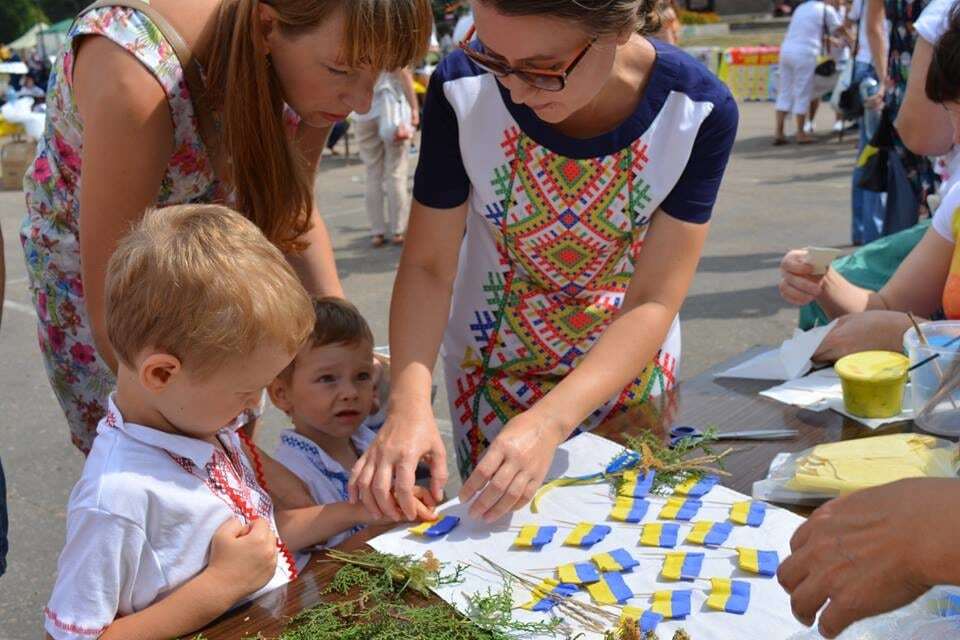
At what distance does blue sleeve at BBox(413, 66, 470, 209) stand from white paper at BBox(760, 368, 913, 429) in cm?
73

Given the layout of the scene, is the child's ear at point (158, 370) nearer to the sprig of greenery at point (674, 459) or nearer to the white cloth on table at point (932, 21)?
the sprig of greenery at point (674, 459)

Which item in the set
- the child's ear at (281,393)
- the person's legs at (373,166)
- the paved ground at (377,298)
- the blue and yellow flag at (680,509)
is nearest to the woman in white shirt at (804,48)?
the paved ground at (377,298)

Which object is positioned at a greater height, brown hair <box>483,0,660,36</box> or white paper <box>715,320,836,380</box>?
brown hair <box>483,0,660,36</box>

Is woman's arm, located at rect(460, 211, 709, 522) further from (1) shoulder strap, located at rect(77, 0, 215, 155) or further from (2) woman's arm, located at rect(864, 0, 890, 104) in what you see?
(2) woman's arm, located at rect(864, 0, 890, 104)

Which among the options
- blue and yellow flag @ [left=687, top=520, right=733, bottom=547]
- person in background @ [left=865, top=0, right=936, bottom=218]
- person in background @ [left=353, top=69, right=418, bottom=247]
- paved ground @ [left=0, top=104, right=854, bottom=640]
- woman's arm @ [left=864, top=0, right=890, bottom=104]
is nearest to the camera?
blue and yellow flag @ [left=687, top=520, right=733, bottom=547]

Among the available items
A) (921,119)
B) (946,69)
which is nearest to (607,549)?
(946,69)

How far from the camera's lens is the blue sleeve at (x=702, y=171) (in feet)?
6.07

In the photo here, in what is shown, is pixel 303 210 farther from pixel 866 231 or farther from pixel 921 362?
pixel 866 231

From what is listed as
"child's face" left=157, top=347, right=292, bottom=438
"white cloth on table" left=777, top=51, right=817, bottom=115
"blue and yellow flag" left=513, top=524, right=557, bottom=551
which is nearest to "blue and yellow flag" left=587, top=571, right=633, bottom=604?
"blue and yellow flag" left=513, top=524, right=557, bottom=551

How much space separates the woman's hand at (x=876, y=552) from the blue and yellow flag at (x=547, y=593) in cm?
35

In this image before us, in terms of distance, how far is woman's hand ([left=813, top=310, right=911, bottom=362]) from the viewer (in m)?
2.13

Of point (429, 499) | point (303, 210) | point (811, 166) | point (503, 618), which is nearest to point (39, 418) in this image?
point (303, 210)

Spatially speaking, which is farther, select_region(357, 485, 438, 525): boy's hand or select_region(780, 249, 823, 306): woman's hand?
select_region(780, 249, 823, 306): woman's hand

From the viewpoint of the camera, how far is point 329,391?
1.99 meters
